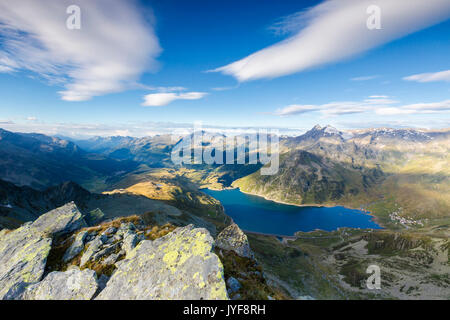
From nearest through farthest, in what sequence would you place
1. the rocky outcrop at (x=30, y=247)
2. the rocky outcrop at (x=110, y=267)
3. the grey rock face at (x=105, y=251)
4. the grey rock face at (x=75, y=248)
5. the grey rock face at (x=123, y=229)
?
the rocky outcrop at (x=110, y=267) → the rocky outcrop at (x=30, y=247) → the grey rock face at (x=105, y=251) → the grey rock face at (x=75, y=248) → the grey rock face at (x=123, y=229)

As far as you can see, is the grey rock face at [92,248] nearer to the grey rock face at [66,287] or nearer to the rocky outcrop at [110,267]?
the rocky outcrop at [110,267]

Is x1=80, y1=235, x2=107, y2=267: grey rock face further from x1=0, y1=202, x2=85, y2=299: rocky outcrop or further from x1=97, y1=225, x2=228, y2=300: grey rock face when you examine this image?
x1=97, y1=225, x2=228, y2=300: grey rock face

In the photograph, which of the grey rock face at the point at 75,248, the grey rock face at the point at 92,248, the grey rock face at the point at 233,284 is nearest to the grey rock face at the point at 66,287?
the grey rock face at the point at 92,248

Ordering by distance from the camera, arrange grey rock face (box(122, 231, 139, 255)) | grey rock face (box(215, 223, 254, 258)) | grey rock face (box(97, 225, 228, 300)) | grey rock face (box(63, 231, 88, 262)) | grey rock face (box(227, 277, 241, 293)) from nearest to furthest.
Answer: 1. grey rock face (box(97, 225, 228, 300))
2. grey rock face (box(227, 277, 241, 293))
3. grey rock face (box(122, 231, 139, 255))
4. grey rock face (box(63, 231, 88, 262))
5. grey rock face (box(215, 223, 254, 258))

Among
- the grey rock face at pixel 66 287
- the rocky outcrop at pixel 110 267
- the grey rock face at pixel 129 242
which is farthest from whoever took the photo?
the grey rock face at pixel 129 242

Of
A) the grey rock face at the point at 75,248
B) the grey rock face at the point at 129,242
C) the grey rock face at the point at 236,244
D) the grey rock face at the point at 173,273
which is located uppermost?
the grey rock face at the point at 173,273

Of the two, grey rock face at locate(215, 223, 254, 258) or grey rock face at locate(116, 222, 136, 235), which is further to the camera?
grey rock face at locate(116, 222, 136, 235)

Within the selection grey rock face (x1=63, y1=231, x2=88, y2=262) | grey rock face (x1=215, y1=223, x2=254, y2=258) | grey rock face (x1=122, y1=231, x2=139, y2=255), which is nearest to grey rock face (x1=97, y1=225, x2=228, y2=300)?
grey rock face (x1=122, y1=231, x2=139, y2=255)
